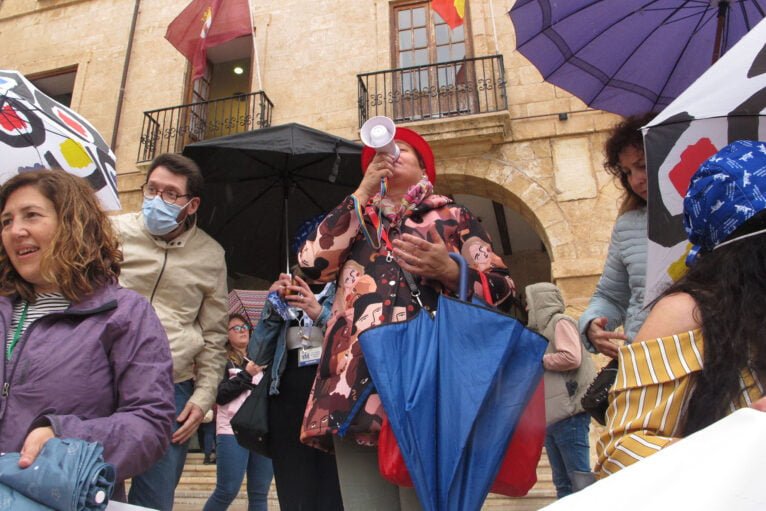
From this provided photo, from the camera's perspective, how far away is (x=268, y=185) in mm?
3766

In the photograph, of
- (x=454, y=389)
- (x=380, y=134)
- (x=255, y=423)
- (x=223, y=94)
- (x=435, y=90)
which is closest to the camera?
(x=454, y=389)

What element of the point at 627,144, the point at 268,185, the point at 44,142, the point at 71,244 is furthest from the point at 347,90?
the point at 71,244

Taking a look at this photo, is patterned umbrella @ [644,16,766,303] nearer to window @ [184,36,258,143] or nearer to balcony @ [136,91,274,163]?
balcony @ [136,91,274,163]

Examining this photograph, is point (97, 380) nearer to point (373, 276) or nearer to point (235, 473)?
point (373, 276)

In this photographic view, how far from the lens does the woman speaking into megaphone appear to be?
5.91 ft

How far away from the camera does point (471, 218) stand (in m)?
2.22

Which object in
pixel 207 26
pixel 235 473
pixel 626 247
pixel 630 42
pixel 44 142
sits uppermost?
pixel 207 26

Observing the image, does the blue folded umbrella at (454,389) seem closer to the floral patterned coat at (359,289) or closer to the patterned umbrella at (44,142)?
the floral patterned coat at (359,289)

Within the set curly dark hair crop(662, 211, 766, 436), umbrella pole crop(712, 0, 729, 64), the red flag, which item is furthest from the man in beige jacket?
the red flag

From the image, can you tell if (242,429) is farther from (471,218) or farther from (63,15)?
(63,15)

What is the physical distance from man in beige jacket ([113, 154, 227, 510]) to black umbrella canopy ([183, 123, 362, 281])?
1.88 feet

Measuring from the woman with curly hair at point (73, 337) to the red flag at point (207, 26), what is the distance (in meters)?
7.45

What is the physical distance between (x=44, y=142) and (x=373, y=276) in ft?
7.43

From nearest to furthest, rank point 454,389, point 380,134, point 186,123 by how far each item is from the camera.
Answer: point 454,389 < point 380,134 < point 186,123
